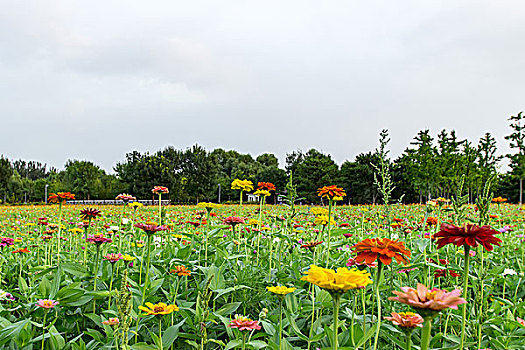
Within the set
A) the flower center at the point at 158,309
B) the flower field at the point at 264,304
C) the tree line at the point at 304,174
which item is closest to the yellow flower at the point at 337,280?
the flower field at the point at 264,304

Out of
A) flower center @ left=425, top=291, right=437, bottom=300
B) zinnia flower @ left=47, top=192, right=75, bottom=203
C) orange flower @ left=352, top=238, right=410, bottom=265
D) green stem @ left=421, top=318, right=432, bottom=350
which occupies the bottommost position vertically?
green stem @ left=421, top=318, right=432, bottom=350

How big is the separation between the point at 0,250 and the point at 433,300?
12.0 feet

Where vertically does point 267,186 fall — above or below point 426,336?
above

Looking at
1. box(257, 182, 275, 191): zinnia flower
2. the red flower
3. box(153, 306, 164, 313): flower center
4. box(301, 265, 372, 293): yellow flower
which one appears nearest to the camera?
box(301, 265, 372, 293): yellow flower

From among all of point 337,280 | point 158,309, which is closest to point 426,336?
point 337,280

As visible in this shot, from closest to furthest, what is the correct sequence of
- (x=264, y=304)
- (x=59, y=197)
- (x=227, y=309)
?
(x=227, y=309)
(x=264, y=304)
(x=59, y=197)

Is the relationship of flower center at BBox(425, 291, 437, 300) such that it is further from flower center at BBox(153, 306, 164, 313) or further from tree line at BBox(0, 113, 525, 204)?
tree line at BBox(0, 113, 525, 204)

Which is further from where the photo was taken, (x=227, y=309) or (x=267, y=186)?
(x=267, y=186)

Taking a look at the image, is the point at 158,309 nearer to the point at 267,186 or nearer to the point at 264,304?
the point at 264,304

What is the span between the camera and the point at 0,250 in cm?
313

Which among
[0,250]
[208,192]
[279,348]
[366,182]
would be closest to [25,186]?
[208,192]

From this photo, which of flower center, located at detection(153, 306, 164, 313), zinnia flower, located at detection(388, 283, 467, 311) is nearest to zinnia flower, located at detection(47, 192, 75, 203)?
flower center, located at detection(153, 306, 164, 313)

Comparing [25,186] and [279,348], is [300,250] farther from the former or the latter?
[25,186]

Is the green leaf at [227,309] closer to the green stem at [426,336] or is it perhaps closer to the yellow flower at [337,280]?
the yellow flower at [337,280]
